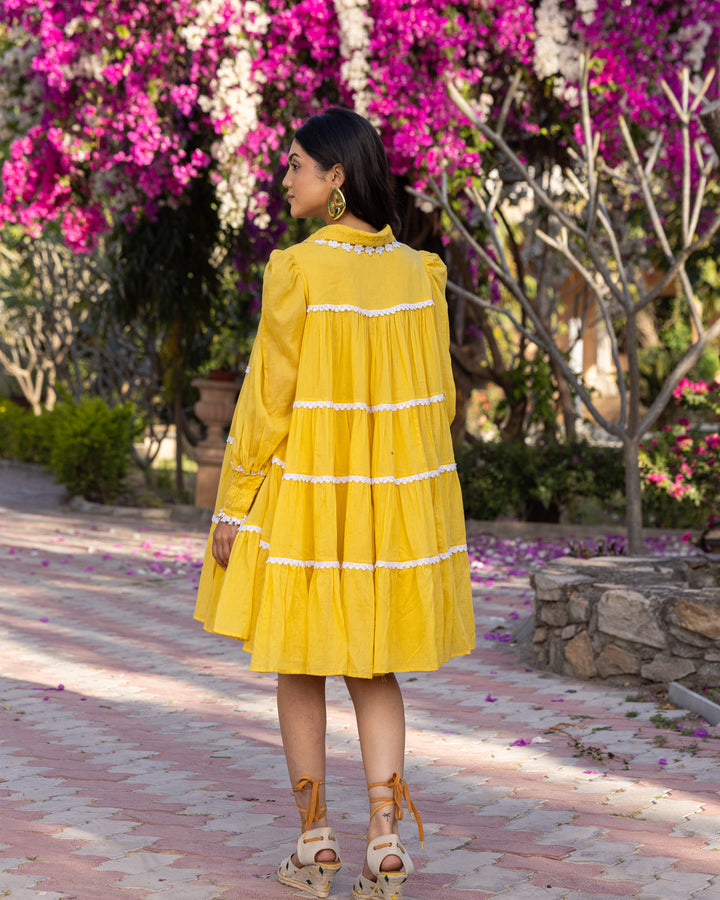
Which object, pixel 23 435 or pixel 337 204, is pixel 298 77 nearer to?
pixel 337 204

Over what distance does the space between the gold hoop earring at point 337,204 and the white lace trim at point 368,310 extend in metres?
0.23

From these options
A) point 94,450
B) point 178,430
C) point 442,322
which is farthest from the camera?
point 178,430

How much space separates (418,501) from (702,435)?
26.2 ft

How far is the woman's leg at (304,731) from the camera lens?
8.44 ft

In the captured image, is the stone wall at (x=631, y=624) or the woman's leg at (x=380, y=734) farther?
the stone wall at (x=631, y=624)

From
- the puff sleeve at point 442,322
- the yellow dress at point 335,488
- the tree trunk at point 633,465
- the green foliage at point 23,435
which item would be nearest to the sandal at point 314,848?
the yellow dress at point 335,488

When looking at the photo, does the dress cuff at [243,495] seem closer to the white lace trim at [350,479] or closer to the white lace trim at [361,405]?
the white lace trim at [350,479]

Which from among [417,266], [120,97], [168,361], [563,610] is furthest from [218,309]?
[417,266]

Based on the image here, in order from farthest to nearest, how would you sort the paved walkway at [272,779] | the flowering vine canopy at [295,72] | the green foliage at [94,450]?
the green foliage at [94,450], the flowering vine canopy at [295,72], the paved walkway at [272,779]

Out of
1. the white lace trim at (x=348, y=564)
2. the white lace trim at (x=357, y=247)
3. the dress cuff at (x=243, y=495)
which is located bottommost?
the white lace trim at (x=348, y=564)

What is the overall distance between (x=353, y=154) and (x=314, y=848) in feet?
5.21

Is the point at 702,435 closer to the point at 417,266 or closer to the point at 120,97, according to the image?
the point at 120,97

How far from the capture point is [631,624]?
16.0 ft

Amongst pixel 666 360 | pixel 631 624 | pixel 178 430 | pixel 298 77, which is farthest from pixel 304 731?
pixel 666 360
